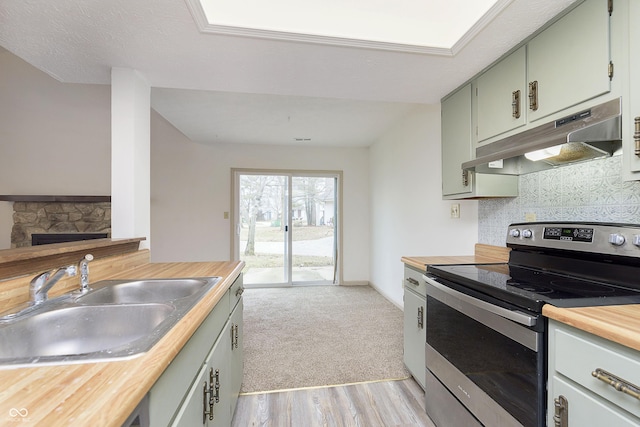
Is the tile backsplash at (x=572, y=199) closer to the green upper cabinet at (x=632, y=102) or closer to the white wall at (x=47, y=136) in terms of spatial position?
the green upper cabinet at (x=632, y=102)

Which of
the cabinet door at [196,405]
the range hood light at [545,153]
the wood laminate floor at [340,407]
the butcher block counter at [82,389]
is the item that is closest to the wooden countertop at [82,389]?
the butcher block counter at [82,389]

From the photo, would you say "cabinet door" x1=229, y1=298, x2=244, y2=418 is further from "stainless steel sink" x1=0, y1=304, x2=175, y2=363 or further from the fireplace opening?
the fireplace opening

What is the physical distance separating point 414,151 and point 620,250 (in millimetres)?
2111

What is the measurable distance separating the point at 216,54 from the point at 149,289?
4.38 ft

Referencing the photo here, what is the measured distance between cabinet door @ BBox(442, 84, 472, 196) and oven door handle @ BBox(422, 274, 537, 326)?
75cm

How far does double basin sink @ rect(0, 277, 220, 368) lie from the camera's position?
0.82m

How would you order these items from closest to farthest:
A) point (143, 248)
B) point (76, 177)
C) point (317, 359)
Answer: point (143, 248) → point (317, 359) → point (76, 177)

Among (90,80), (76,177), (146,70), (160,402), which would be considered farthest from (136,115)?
(76,177)

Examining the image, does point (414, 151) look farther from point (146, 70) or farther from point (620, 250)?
point (146, 70)

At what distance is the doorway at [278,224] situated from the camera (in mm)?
4523

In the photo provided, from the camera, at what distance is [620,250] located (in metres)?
1.10

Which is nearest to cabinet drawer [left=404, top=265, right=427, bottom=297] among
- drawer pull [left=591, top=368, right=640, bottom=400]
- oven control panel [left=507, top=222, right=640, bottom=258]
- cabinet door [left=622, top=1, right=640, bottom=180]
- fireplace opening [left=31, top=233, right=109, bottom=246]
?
oven control panel [left=507, top=222, right=640, bottom=258]

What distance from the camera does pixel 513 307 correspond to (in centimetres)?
105

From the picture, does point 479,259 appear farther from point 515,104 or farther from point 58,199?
point 58,199
